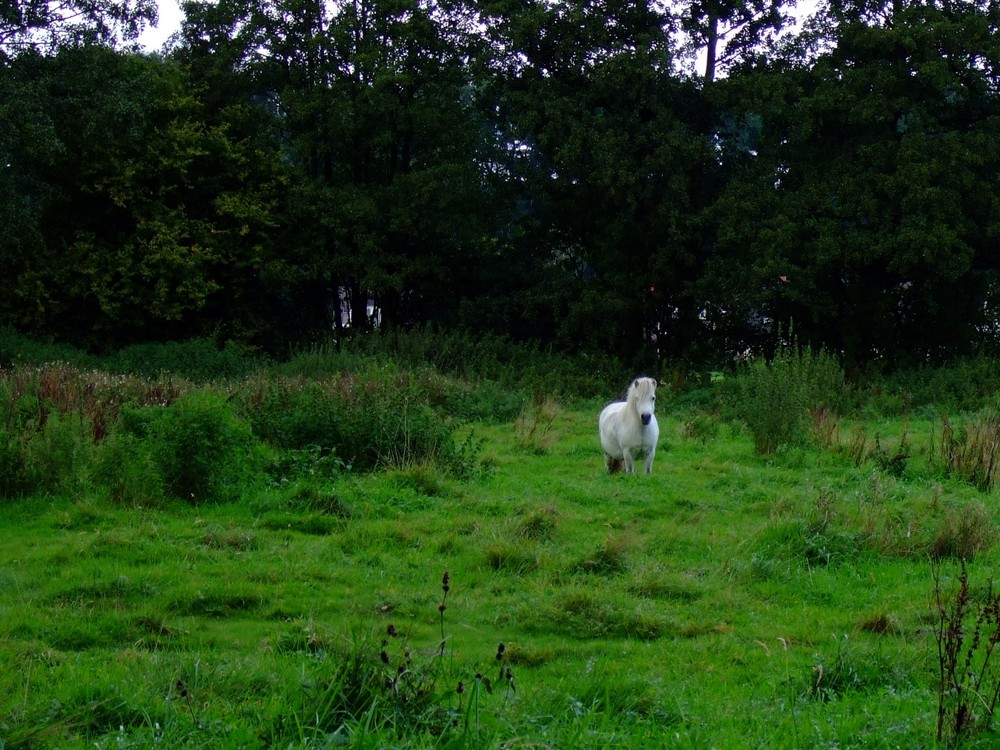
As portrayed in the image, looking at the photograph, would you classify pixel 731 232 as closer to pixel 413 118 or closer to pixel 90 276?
pixel 413 118

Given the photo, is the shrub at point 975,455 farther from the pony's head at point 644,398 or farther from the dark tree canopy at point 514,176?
the dark tree canopy at point 514,176

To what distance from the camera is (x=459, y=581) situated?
8.27 meters

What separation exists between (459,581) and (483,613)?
0.85 metres

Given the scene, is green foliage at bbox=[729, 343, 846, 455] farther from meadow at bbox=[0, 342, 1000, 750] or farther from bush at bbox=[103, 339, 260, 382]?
bush at bbox=[103, 339, 260, 382]

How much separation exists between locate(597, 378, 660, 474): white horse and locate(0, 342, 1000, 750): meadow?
420 millimetres

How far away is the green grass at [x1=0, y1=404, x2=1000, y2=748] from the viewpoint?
496cm

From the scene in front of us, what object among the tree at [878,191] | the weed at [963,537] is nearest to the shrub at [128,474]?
the weed at [963,537]

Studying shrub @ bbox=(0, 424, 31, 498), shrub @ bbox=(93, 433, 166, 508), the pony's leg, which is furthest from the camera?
the pony's leg

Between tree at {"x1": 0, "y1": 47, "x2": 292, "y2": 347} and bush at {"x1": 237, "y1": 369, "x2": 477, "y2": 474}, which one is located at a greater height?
tree at {"x1": 0, "y1": 47, "x2": 292, "y2": 347}

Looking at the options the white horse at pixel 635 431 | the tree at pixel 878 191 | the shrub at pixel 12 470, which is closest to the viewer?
the shrub at pixel 12 470

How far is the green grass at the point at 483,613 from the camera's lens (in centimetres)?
496

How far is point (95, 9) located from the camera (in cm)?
2658

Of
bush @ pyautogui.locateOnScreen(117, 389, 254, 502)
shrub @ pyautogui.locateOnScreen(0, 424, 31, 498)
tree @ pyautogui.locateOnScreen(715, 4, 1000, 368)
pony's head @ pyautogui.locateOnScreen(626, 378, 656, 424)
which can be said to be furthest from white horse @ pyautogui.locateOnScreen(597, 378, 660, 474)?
tree @ pyautogui.locateOnScreen(715, 4, 1000, 368)

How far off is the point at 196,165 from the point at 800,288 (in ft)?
55.0
